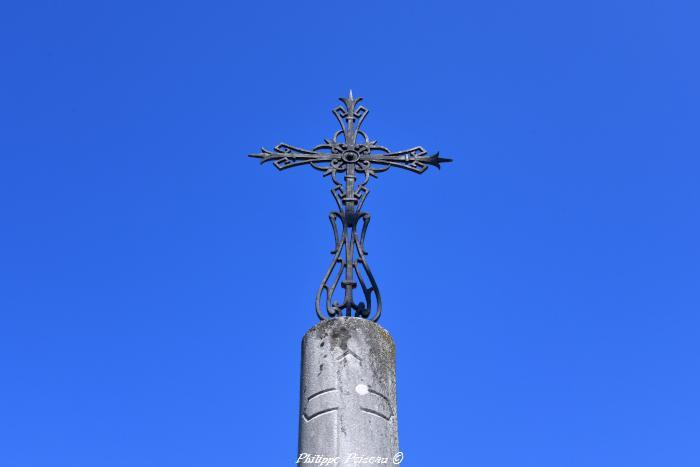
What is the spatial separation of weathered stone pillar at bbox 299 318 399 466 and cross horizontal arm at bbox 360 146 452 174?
1767 millimetres

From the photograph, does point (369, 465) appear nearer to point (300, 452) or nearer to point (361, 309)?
point (300, 452)

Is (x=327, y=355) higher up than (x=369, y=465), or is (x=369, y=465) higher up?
(x=327, y=355)

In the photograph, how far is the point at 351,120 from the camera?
881 cm

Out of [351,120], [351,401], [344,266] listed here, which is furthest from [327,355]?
[351,120]

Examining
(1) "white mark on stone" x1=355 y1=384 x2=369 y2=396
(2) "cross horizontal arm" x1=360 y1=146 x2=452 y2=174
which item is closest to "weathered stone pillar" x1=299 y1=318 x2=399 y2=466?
(1) "white mark on stone" x1=355 y1=384 x2=369 y2=396

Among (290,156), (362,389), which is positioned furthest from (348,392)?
(290,156)

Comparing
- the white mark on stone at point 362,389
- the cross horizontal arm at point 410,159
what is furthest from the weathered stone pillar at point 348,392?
the cross horizontal arm at point 410,159

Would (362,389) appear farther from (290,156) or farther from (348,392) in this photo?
(290,156)

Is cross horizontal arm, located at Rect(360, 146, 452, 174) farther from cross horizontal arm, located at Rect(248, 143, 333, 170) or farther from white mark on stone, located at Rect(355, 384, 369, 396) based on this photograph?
Result: white mark on stone, located at Rect(355, 384, 369, 396)

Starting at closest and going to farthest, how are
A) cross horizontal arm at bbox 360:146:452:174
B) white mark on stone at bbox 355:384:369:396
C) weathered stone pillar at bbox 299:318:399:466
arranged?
weathered stone pillar at bbox 299:318:399:466
white mark on stone at bbox 355:384:369:396
cross horizontal arm at bbox 360:146:452:174

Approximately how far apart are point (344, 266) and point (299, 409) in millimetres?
1309

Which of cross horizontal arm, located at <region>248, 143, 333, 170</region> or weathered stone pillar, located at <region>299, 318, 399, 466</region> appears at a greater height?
cross horizontal arm, located at <region>248, 143, 333, 170</region>

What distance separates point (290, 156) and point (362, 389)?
8.20 ft

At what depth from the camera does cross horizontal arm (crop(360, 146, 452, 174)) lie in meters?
8.55
